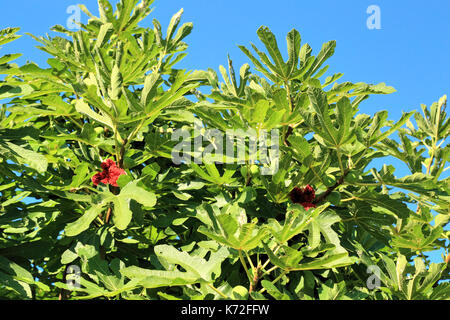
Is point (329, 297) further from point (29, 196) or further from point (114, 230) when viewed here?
point (29, 196)

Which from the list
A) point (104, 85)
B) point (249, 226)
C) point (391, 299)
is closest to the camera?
point (249, 226)

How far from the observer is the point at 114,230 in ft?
7.68

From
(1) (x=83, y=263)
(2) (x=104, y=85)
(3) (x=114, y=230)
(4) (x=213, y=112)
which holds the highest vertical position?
(2) (x=104, y=85)

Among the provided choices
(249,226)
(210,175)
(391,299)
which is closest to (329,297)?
(391,299)

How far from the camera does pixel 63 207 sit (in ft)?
7.88

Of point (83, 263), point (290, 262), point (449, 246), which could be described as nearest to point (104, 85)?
point (83, 263)

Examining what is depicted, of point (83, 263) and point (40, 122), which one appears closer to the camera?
point (83, 263)

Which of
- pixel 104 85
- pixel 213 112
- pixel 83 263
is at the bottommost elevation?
pixel 83 263

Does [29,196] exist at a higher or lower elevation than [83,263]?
higher

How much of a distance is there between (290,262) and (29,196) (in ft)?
5.93
